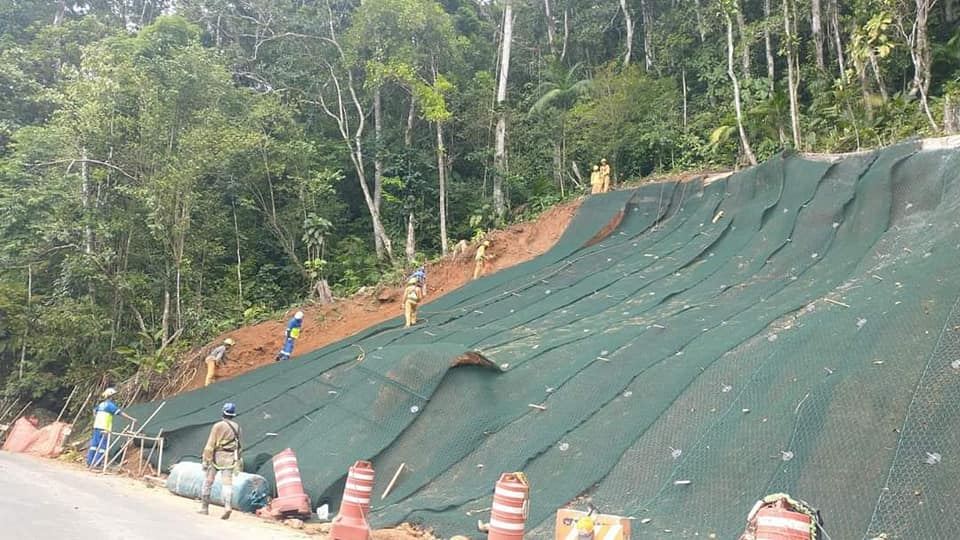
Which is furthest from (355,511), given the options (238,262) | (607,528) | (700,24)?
(700,24)

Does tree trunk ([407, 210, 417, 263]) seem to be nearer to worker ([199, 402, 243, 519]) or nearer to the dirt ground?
the dirt ground

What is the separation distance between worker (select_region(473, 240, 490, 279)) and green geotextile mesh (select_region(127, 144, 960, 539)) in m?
2.96

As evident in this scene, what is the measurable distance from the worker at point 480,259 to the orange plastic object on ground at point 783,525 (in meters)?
12.6

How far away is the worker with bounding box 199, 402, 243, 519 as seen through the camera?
6496 mm

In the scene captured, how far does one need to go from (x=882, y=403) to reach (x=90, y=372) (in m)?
14.4

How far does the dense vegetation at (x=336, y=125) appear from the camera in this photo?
46.8 ft

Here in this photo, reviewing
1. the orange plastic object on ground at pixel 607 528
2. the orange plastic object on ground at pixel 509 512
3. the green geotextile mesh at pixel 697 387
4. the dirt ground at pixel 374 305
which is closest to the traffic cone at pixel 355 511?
the green geotextile mesh at pixel 697 387

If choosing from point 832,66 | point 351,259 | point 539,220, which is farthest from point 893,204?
point 351,259

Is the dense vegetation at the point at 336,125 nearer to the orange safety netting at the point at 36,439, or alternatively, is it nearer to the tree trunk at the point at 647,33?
the tree trunk at the point at 647,33

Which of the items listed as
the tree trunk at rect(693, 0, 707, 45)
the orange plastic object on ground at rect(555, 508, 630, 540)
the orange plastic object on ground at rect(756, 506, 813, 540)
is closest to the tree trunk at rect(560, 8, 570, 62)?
the tree trunk at rect(693, 0, 707, 45)

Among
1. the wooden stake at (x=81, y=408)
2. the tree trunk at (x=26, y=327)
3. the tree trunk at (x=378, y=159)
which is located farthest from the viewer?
the tree trunk at (x=378, y=159)

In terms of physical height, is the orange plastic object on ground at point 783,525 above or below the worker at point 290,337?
above

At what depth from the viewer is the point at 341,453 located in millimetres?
7184

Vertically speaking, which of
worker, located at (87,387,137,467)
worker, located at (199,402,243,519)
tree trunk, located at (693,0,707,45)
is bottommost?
worker, located at (87,387,137,467)
